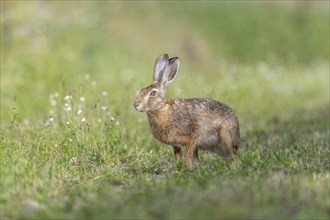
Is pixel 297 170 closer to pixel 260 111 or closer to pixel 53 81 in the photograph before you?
pixel 260 111

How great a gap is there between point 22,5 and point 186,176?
1248 centimetres

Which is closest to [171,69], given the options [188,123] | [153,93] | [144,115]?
[153,93]

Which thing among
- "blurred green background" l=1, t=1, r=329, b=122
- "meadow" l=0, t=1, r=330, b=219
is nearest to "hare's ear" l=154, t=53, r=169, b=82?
"meadow" l=0, t=1, r=330, b=219

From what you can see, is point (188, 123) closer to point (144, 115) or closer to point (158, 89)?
point (158, 89)

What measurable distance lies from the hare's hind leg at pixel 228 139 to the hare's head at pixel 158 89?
86 centimetres

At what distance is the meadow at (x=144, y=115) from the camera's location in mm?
6875

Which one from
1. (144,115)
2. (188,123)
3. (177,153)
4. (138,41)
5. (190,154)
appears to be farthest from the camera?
(138,41)

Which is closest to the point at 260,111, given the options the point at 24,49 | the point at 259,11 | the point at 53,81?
the point at 53,81

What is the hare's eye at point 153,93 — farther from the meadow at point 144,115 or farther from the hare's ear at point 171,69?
the meadow at point 144,115

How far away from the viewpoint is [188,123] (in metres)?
9.36

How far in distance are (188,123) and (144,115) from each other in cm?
445

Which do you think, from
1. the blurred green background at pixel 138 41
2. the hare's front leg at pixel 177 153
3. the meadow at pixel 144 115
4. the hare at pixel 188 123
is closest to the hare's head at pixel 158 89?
the hare at pixel 188 123

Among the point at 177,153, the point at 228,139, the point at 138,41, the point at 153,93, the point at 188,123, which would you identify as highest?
the point at 138,41

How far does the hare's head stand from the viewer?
30.3ft
